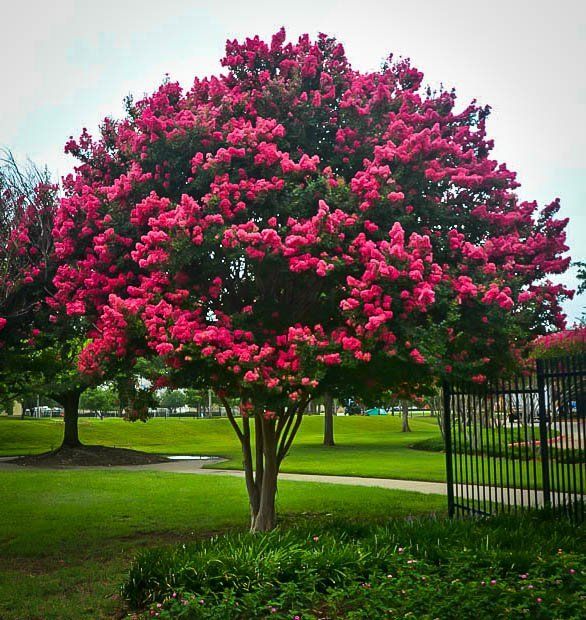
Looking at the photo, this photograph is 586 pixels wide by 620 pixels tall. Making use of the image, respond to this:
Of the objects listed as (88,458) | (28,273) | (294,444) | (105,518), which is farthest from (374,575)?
(294,444)

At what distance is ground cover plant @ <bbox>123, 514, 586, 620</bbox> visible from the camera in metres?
5.87

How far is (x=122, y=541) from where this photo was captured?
437 inches

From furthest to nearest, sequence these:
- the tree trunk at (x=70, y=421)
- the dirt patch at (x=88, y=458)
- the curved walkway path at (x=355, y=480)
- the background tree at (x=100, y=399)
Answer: the background tree at (x=100, y=399)
the tree trunk at (x=70, y=421)
the dirt patch at (x=88, y=458)
the curved walkway path at (x=355, y=480)

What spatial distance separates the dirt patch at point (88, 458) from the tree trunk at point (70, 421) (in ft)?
1.69

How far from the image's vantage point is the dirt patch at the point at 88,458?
25.4 metres

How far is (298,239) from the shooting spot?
27.8 feet

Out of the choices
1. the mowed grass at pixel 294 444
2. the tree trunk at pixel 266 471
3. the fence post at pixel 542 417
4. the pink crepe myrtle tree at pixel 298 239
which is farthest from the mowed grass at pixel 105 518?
the mowed grass at pixel 294 444

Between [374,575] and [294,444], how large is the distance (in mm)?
29406

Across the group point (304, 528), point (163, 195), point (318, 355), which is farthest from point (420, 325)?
point (163, 195)

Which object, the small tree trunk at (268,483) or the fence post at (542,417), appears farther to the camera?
the small tree trunk at (268,483)

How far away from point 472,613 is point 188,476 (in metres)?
15.3

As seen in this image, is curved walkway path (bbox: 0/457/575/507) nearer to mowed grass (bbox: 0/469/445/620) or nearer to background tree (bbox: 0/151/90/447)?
mowed grass (bbox: 0/469/445/620)

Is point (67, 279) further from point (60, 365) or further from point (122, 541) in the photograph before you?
point (122, 541)

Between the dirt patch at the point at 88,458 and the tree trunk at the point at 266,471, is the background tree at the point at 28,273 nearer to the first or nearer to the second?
the tree trunk at the point at 266,471
